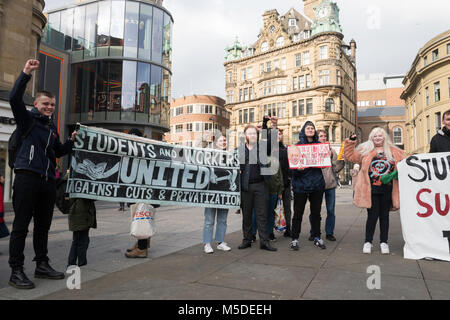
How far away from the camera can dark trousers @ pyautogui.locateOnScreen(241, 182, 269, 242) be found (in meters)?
5.36

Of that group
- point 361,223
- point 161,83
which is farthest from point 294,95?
point 361,223

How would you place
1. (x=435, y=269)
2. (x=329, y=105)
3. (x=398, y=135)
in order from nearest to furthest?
1. (x=435, y=269)
2. (x=329, y=105)
3. (x=398, y=135)

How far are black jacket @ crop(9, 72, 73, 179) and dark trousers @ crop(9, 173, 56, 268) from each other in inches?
4.8

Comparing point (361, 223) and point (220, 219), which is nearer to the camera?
point (220, 219)

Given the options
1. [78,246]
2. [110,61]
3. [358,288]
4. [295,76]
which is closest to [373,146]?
[358,288]

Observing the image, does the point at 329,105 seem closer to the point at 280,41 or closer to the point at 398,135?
the point at 280,41

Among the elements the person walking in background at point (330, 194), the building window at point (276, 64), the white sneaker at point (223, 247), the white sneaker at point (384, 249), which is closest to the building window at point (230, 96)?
the building window at point (276, 64)

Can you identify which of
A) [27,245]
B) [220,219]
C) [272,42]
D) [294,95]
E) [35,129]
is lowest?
[27,245]

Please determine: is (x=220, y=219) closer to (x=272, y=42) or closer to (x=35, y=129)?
(x=35, y=129)

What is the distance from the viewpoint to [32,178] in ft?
11.8

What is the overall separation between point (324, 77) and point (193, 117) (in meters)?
26.5

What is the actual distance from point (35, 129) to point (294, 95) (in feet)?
162

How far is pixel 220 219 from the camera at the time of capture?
5.37 meters

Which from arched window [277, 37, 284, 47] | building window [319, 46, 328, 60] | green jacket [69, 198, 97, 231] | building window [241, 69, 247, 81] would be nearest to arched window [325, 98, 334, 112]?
building window [319, 46, 328, 60]
